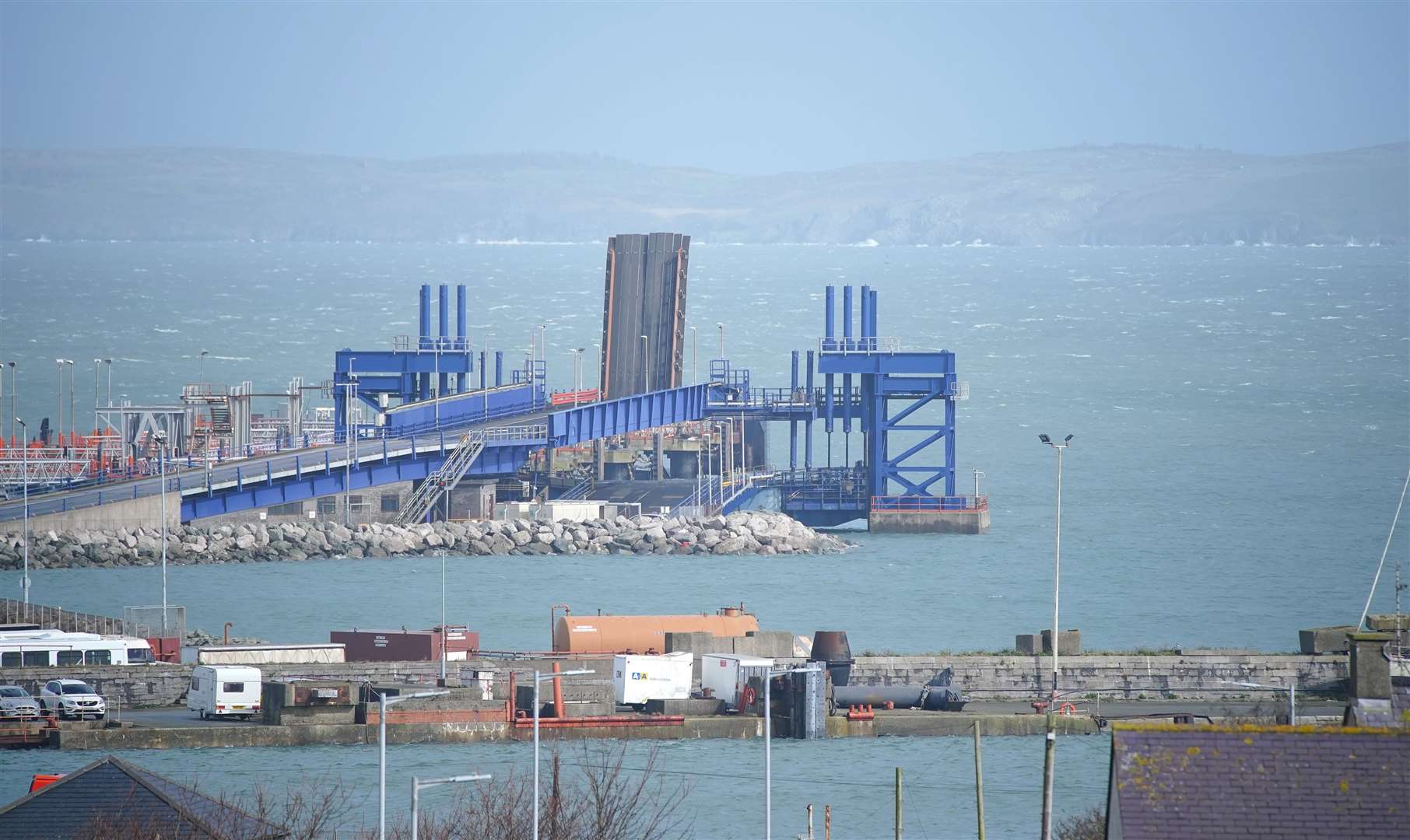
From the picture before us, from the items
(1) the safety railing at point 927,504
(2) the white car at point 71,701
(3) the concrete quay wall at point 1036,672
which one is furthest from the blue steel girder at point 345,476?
(2) the white car at point 71,701

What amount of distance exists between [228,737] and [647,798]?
804 cm

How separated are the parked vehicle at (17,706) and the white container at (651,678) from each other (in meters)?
9.73

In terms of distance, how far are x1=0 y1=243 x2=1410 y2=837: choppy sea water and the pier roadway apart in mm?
3087

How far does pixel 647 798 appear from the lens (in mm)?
37969

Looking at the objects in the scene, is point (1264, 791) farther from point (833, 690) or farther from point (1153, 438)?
point (1153, 438)

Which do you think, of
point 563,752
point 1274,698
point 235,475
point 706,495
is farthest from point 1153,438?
point 563,752

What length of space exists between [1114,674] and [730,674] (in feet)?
23.4

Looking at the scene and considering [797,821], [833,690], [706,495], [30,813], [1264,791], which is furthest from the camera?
[706,495]

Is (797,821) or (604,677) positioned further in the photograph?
(604,677)

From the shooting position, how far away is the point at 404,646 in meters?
48.2

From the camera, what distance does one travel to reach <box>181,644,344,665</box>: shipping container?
4672 cm

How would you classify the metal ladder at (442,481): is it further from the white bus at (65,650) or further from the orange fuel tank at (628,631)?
the white bus at (65,650)

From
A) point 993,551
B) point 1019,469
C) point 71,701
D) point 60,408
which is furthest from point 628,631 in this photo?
point 1019,469

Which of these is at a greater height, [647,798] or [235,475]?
[235,475]
